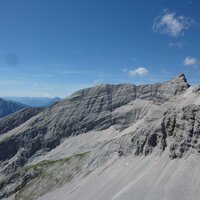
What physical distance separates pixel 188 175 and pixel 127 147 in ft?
111

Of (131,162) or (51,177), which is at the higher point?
(131,162)

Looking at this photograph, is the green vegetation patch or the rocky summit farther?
the green vegetation patch

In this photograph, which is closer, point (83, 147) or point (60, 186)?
point (60, 186)

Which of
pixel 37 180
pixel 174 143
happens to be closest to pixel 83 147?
pixel 37 180

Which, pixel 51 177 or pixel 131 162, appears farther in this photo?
pixel 51 177

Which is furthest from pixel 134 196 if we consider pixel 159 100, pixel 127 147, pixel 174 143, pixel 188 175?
pixel 159 100

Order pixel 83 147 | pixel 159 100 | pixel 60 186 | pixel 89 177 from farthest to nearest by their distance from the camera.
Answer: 1. pixel 159 100
2. pixel 83 147
3. pixel 60 186
4. pixel 89 177

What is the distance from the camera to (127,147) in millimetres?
117625

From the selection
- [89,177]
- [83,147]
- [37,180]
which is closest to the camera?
[89,177]

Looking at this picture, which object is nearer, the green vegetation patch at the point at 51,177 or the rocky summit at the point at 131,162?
the rocky summit at the point at 131,162

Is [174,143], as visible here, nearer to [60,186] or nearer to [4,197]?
[60,186]

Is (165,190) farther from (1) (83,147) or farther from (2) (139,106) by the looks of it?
(2) (139,106)

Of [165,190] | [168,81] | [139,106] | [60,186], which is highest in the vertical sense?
[168,81]

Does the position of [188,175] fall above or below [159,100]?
below
